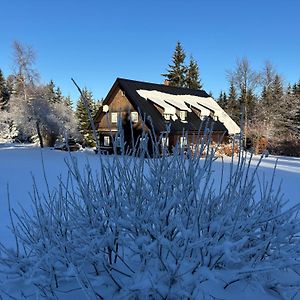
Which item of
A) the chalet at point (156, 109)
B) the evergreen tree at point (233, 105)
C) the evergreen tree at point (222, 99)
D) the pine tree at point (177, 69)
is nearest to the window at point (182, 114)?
the chalet at point (156, 109)

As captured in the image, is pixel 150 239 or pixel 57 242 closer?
pixel 150 239

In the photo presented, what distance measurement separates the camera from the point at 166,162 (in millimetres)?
3137

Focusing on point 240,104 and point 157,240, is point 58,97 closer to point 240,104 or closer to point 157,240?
point 240,104

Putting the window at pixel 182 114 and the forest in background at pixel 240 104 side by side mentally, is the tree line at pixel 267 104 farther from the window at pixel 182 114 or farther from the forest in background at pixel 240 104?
the window at pixel 182 114

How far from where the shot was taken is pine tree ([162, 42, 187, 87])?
144 ft

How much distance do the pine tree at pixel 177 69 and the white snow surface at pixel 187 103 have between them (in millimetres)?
12721

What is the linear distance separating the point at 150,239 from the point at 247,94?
34.2 meters

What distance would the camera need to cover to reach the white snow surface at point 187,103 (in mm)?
25811

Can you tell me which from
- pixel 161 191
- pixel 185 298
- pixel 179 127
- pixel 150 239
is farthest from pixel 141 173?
pixel 179 127

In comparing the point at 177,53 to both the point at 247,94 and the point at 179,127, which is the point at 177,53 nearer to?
the point at 247,94

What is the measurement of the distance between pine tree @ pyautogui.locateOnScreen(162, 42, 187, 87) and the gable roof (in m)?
12.9

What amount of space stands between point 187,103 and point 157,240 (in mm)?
26270

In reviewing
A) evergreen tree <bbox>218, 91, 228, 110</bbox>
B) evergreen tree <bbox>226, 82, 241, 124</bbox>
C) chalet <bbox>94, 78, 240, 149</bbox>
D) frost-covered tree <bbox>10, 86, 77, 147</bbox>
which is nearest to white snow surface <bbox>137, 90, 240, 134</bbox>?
chalet <bbox>94, 78, 240, 149</bbox>

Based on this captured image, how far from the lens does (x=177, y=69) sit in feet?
144
